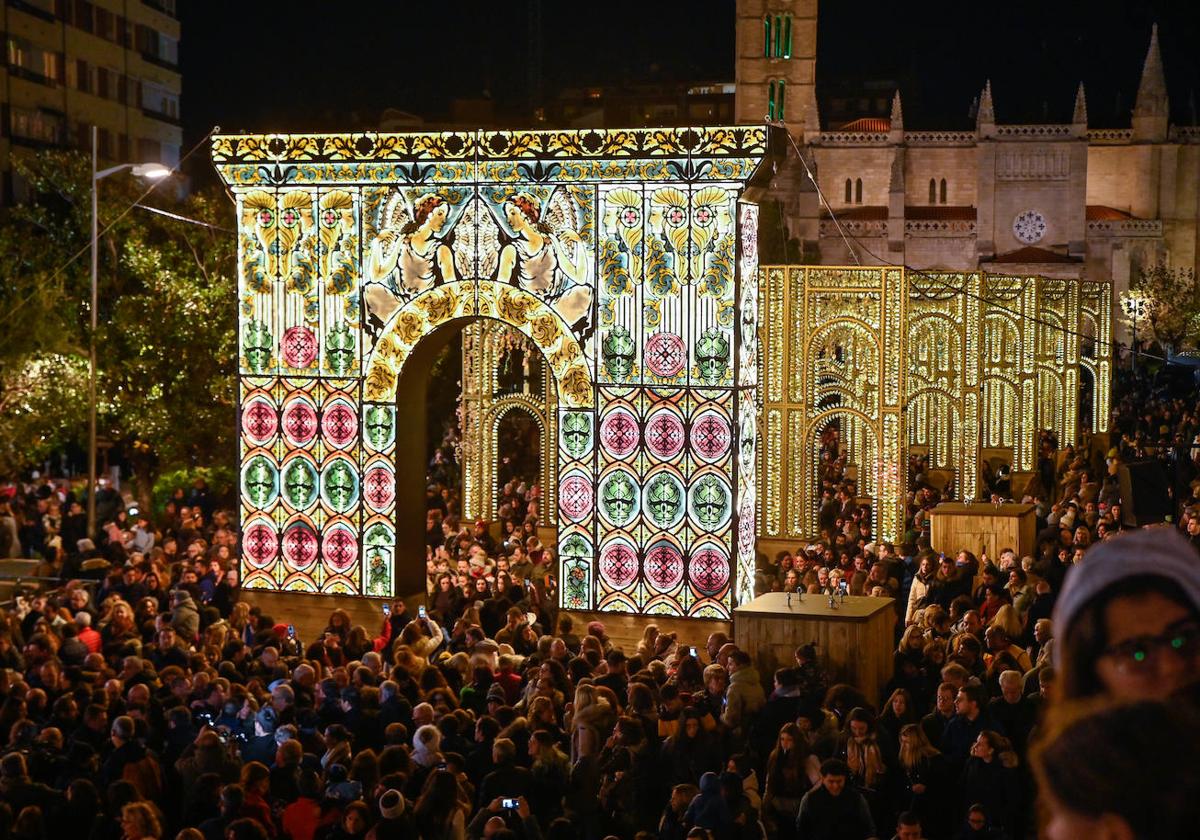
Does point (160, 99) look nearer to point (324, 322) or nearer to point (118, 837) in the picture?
point (324, 322)

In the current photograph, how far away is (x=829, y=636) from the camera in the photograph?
13.5 metres

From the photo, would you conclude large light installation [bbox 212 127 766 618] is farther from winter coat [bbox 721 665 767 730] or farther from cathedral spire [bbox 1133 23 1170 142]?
cathedral spire [bbox 1133 23 1170 142]

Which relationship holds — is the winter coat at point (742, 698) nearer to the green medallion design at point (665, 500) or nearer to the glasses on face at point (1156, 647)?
the green medallion design at point (665, 500)

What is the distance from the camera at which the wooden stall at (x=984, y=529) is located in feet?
65.5

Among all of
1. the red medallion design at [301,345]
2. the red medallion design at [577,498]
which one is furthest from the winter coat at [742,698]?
the red medallion design at [301,345]

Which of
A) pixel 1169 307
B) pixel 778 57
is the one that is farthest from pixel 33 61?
pixel 778 57

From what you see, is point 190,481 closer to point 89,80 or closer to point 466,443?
point 466,443

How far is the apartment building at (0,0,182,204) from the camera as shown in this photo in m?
44.5

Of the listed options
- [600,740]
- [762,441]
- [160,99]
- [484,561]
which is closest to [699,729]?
[600,740]

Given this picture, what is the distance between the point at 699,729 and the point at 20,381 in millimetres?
18598

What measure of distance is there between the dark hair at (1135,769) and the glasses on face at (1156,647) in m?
0.27

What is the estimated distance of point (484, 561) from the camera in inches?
779

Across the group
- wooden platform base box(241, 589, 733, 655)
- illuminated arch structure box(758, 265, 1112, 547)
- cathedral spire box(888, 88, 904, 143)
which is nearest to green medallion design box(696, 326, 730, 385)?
wooden platform base box(241, 589, 733, 655)

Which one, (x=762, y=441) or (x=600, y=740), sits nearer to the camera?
(x=600, y=740)
